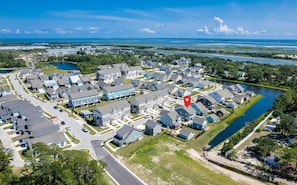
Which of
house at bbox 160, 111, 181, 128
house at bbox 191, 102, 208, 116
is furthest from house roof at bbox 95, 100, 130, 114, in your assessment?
house at bbox 191, 102, 208, 116

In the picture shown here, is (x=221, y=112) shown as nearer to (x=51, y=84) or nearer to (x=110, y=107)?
(x=110, y=107)

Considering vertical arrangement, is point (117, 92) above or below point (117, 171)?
above

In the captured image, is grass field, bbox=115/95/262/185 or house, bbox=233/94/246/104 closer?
grass field, bbox=115/95/262/185

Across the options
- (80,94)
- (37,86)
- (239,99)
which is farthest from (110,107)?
(239,99)

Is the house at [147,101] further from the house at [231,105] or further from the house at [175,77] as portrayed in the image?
the house at [175,77]

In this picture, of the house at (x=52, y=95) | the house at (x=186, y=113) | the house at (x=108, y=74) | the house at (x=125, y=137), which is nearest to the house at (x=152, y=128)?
the house at (x=125, y=137)

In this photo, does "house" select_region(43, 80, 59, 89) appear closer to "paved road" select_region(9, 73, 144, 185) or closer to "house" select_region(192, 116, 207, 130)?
"paved road" select_region(9, 73, 144, 185)

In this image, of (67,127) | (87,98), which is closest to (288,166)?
(67,127)

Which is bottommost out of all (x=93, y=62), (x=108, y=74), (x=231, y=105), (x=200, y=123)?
(x=200, y=123)
